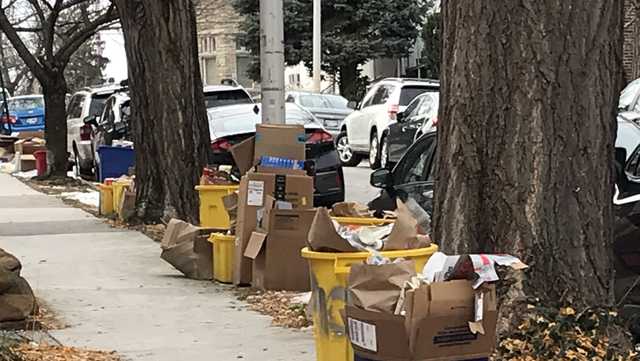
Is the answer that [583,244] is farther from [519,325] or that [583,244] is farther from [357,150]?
[357,150]

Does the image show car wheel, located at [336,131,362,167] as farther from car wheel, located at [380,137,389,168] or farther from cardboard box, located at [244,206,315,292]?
cardboard box, located at [244,206,315,292]

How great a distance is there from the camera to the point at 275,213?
29.3 ft

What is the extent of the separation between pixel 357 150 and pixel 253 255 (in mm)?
15618

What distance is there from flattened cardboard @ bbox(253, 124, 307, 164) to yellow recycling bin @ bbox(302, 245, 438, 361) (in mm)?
3777

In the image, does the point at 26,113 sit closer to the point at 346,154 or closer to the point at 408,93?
the point at 346,154

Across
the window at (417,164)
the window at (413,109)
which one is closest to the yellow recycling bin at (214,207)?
the window at (417,164)

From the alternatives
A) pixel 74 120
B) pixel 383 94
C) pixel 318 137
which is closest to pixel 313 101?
pixel 383 94

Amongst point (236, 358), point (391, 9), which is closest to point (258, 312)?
point (236, 358)

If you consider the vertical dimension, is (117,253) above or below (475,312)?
below

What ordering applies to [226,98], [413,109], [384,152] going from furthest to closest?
[384,152], [413,109], [226,98]

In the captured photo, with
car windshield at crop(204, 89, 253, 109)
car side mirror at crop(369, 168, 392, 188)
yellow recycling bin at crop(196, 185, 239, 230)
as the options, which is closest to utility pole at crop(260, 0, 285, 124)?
yellow recycling bin at crop(196, 185, 239, 230)

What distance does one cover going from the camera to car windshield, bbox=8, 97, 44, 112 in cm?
4207

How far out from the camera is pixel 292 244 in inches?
356

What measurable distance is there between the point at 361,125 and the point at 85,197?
21.9 ft
